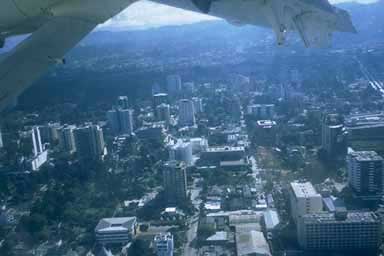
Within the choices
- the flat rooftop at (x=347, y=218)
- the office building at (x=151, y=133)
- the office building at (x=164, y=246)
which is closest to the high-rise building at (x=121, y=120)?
the office building at (x=151, y=133)

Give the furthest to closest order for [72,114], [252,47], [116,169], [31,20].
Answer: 1. [252,47]
2. [72,114]
3. [116,169]
4. [31,20]

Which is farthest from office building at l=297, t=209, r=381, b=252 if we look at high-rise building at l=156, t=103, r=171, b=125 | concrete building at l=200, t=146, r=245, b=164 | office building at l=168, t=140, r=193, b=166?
high-rise building at l=156, t=103, r=171, b=125

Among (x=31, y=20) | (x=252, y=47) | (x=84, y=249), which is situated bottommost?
(x=84, y=249)

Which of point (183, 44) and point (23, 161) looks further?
point (183, 44)

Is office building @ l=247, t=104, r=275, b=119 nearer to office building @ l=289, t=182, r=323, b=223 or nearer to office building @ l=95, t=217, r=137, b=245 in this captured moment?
office building @ l=289, t=182, r=323, b=223

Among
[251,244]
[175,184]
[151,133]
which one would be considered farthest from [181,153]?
[251,244]

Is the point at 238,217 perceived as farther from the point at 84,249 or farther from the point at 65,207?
the point at 65,207

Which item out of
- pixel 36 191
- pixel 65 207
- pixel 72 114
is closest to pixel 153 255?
pixel 65 207

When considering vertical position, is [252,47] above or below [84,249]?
above
